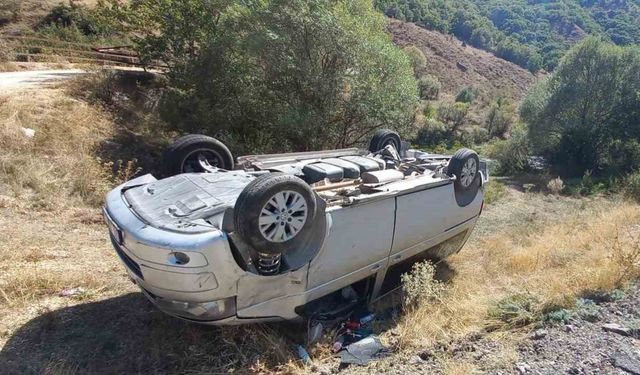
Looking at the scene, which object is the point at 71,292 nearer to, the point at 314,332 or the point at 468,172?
the point at 314,332

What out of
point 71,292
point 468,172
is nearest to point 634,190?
point 468,172

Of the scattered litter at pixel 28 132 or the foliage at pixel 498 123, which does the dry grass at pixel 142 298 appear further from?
the foliage at pixel 498 123

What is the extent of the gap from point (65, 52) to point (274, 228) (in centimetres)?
1965

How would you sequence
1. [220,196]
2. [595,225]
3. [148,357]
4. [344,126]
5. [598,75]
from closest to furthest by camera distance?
[148,357] < [220,196] < [595,225] < [344,126] < [598,75]

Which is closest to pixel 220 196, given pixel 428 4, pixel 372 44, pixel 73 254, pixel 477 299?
pixel 73 254

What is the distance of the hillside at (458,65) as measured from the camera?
61.1 metres

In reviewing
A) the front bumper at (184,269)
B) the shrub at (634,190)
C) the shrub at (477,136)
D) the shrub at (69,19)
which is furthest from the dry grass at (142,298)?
the shrub at (477,136)

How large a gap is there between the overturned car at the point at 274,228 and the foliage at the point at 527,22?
245ft

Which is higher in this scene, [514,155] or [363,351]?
[363,351]

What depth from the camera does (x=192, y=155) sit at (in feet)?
14.1

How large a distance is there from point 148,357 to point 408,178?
2806 mm

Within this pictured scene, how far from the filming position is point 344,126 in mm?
11039

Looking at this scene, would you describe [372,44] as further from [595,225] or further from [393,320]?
[393,320]

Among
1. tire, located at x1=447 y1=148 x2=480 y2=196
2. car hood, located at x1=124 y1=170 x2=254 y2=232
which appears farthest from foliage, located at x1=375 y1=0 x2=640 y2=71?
car hood, located at x1=124 y1=170 x2=254 y2=232
